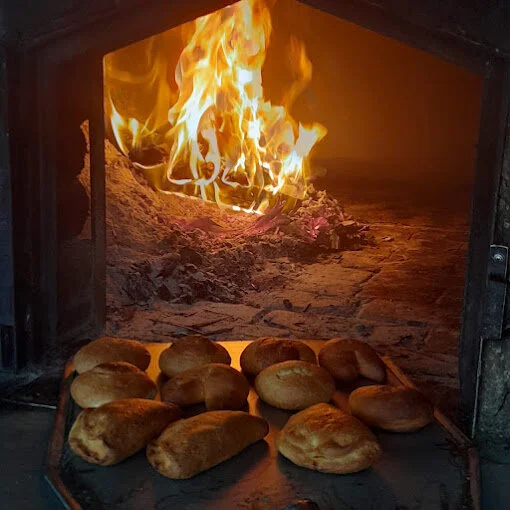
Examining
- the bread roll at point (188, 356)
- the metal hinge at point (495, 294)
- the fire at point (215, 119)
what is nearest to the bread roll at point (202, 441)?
the bread roll at point (188, 356)

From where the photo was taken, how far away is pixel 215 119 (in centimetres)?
286

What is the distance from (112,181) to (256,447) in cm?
169

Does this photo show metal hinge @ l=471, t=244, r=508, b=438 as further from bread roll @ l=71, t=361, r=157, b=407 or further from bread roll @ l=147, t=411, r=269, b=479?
bread roll @ l=71, t=361, r=157, b=407

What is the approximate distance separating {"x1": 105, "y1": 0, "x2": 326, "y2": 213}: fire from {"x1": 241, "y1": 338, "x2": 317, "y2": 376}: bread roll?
142cm

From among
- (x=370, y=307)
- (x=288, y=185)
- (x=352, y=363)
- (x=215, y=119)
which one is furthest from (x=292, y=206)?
(x=352, y=363)

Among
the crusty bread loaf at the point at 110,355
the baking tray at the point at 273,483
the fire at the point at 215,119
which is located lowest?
the baking tray at the point at 273,483

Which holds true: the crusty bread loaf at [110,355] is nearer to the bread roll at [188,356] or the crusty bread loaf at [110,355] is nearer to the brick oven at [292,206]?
the bread roll at [188,356]

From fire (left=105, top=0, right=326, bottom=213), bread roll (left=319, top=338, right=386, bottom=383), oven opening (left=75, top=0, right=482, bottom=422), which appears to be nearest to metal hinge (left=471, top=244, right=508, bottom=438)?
bread roll (left=319, top=338, right=386, bottom=383)

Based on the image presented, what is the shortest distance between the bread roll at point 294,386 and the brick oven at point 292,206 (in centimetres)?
39

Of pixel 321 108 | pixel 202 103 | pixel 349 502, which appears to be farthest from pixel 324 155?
pixel 349 502

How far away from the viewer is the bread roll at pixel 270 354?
1523 mm

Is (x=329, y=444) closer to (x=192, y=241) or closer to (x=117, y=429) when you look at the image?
(x=117, y=429)

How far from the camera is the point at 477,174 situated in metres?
1.59

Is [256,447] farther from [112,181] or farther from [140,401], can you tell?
[112,181]
